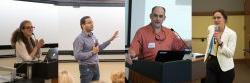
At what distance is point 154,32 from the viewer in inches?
84.7

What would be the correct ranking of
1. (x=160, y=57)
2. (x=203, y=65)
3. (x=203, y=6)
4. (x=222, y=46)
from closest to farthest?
(x=160, y=57), (x=222, y=46), (x=203, y=65), (x=203, y=6)

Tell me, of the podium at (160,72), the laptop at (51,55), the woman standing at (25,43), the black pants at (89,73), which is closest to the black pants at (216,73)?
the podium at (160,72)

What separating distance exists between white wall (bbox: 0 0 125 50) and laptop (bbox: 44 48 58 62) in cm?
7

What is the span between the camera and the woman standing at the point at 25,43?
2.14m

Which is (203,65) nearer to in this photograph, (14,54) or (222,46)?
(222,46)

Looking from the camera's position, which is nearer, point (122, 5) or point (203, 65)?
point (122, 5)

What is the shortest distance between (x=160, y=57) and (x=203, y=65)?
968mm

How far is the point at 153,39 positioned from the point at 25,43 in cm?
92

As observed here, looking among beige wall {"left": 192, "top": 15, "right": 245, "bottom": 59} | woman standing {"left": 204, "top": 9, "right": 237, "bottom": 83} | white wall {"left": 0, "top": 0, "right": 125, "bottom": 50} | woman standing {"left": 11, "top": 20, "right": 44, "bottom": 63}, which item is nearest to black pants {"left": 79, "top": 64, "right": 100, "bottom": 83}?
white wall {"left": 0, "top": 0, "right": 125, "bottom": 50}

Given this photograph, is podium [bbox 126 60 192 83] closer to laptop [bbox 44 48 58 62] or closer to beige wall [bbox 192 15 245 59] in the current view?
laptop [bbox 44 48 58 62]

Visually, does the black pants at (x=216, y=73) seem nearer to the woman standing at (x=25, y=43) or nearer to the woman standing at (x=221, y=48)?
the woman standing at (x=221, y=48)

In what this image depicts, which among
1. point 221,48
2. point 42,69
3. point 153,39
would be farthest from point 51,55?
point 221,48

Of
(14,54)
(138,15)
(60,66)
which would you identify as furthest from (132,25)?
(14,54)

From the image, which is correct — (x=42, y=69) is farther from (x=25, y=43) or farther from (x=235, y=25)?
(x=235, y=25)
